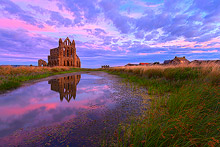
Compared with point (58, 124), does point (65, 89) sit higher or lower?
higher

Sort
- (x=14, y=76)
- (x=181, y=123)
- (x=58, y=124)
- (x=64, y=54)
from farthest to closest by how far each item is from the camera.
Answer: (x=64, y=54), (x=14, y=76), (x=58, y=124), (x=181, y=123)

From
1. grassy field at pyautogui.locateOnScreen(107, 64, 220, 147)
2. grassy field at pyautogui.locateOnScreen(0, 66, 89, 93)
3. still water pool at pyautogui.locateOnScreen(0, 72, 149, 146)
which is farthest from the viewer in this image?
grassy field at pyautogui.locateOnScreen(0, 66, 89, 93)

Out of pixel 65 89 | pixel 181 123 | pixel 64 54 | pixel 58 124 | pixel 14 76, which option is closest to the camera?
pixel 181 123

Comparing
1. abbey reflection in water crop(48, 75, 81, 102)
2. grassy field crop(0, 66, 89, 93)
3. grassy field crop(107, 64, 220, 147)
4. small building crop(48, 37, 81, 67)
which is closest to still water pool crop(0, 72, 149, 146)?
grassy field crop(107, 64, 220, 147)

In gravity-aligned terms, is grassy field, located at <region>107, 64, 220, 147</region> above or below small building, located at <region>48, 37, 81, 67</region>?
below

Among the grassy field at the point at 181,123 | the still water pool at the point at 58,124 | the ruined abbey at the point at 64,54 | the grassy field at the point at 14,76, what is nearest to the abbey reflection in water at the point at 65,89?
the still water pool at the point at 58,124

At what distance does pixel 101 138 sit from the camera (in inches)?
84.9

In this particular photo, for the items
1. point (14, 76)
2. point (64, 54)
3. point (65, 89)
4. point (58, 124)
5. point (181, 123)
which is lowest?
point (58, 124)

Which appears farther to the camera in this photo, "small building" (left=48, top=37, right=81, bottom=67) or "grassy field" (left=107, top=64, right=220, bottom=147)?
"small building" (left=48, top=37, right=81, bottom=67)

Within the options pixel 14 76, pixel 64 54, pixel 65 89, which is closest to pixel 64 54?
pixel 64 54

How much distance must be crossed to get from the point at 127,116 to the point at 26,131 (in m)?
2.72

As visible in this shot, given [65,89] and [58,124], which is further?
[65,89]

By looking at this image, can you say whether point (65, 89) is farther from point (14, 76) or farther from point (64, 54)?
point (64, 54)

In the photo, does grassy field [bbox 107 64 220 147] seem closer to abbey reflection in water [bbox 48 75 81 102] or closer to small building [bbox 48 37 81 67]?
abbey reflection in water [bbox 48 75 81 102]
